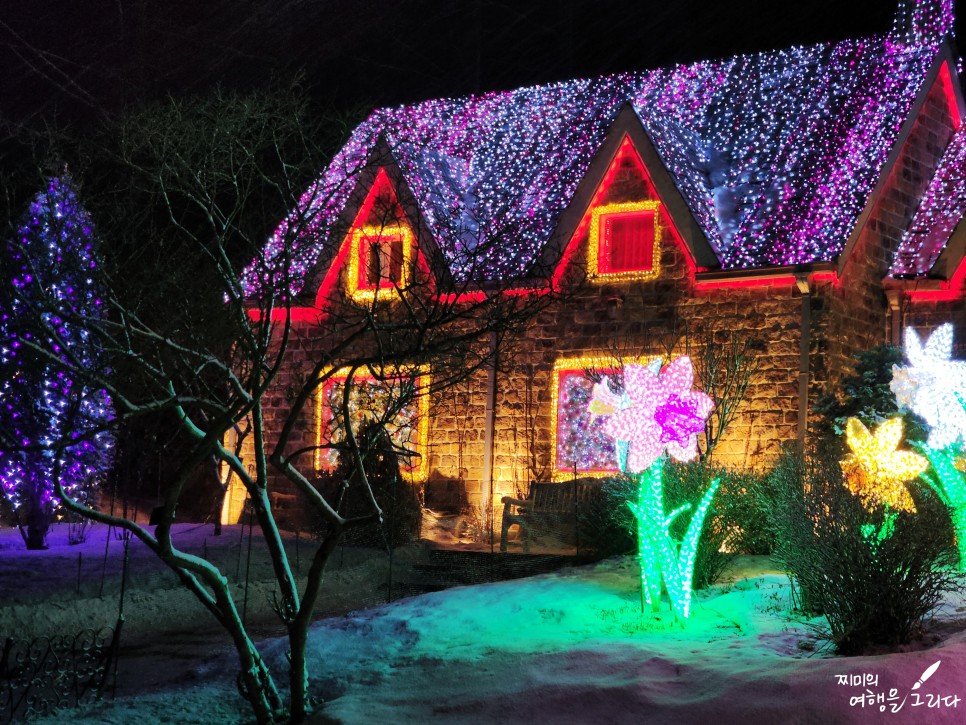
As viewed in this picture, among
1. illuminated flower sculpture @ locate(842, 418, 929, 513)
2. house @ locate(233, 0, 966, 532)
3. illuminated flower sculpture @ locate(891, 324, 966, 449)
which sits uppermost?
house @ locate(233, 0, 966, 532)

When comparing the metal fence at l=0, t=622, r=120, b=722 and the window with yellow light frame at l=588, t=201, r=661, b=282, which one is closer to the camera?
the metal fence at l=0, t=622, r=120, b=722

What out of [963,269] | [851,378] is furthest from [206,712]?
[963,269]

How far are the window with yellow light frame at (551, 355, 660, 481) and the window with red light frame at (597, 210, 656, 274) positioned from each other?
1642mm

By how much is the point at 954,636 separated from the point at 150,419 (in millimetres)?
21865

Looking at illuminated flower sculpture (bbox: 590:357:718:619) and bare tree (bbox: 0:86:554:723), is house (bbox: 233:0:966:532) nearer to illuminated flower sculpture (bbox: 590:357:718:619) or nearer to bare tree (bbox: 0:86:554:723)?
illuminated flower sculpture (bbox: 590:357:718:619)

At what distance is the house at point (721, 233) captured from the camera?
17.6m

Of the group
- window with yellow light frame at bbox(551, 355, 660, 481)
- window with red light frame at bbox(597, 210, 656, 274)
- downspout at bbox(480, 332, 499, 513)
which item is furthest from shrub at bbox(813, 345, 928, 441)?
downspout at bbox(480, 332, 499, 513)

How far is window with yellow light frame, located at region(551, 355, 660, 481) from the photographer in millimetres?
18891

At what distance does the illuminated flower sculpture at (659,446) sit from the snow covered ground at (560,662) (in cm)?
43

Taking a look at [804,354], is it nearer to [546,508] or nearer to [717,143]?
[546,508]

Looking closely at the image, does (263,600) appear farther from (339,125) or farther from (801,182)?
(801,182)

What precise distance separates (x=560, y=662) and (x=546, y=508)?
897 cm

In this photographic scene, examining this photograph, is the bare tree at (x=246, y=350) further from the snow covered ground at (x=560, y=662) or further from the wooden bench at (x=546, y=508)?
the wooden bench at (x=546, y=508)

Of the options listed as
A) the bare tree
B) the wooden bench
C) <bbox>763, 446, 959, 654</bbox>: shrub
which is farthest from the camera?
the wooden bench
